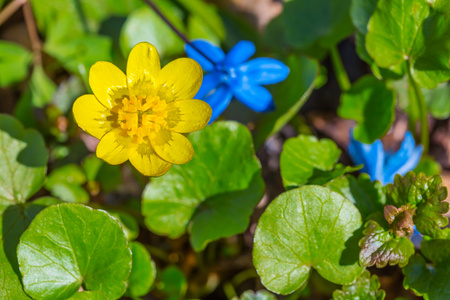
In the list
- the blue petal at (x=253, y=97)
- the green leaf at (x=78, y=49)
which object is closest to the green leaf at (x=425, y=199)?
the blue petal at (x=253, y=97)

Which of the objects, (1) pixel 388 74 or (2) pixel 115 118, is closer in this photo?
(2) pixel 115 118

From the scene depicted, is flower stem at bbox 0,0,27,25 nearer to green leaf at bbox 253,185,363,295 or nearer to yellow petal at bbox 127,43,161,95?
yellow petal at bbox 127,43,161,95

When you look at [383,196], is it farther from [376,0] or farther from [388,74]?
[376,0]

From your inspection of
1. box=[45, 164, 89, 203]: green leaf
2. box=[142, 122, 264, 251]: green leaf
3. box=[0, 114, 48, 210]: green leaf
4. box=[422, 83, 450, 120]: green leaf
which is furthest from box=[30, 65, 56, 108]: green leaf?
box=[422, 83, 450, 120]: green leaf

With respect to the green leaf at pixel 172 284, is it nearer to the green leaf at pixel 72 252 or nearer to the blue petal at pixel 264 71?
the green leaf at pixel 72 252

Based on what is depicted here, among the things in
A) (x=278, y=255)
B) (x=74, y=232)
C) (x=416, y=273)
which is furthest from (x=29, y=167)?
(x=416, y=273)

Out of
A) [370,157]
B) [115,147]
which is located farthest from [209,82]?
[370,157]
